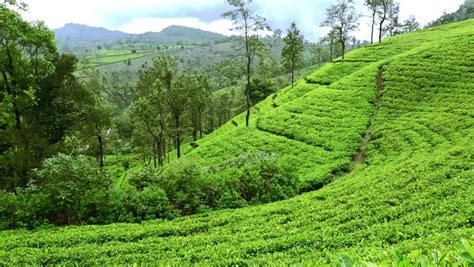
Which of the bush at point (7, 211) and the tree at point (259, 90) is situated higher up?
the tree at point (259, 90)

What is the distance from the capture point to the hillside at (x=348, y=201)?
41.1 ft

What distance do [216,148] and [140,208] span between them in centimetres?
2301

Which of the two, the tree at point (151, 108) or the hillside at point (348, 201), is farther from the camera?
the tree at point (151, 108)

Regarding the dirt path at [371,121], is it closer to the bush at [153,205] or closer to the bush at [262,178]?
the bush at [262,178]

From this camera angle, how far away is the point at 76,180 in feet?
65.1

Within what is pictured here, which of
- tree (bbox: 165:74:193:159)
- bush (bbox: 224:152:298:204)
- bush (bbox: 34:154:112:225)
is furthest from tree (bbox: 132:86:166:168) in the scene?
bush (bbox: 34:154:112:225)

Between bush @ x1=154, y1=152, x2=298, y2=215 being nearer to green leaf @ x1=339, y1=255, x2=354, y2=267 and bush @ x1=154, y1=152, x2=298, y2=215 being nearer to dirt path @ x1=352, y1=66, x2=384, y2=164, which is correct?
dirt path @ x1=352, y1=66, x2=384, y2=164

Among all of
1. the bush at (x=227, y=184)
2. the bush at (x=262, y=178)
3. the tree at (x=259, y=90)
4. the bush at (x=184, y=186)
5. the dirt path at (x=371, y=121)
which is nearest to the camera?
the bush at (x=184, y=186)

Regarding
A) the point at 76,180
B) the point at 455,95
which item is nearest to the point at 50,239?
the point at 76,180

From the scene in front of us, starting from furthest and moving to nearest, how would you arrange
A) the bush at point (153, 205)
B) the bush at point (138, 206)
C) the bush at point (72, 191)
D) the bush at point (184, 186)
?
1. the bush at point (184, 186)
2. the bush at point (153, 205)
3. the bush at point (138, 206)
4. the bush at point (72, 191)

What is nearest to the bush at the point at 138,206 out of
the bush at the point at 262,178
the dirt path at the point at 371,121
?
the bush at the point at 262,178

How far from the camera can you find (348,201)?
18062mm

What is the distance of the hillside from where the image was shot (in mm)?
12539

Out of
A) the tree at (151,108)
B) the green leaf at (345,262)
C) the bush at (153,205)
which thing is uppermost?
the green leaf at (345,262)
